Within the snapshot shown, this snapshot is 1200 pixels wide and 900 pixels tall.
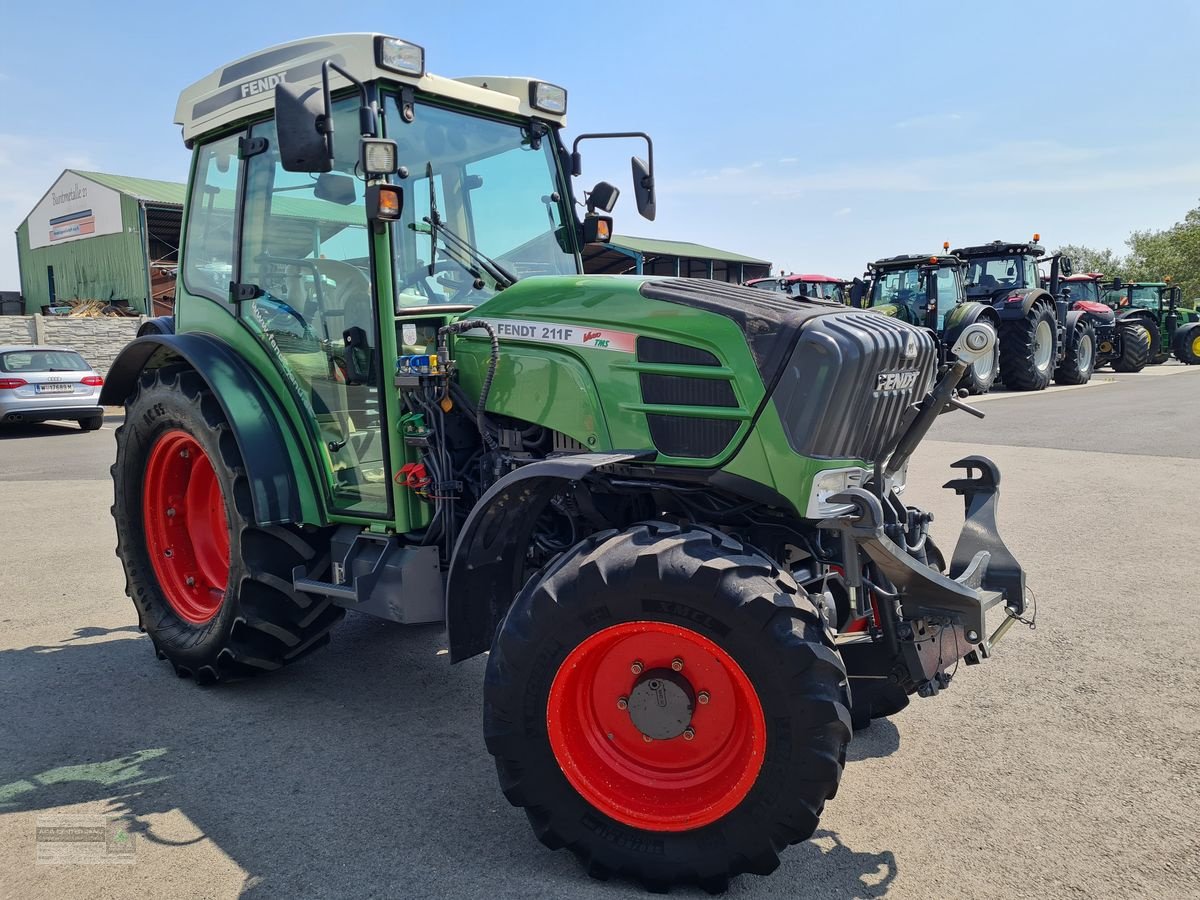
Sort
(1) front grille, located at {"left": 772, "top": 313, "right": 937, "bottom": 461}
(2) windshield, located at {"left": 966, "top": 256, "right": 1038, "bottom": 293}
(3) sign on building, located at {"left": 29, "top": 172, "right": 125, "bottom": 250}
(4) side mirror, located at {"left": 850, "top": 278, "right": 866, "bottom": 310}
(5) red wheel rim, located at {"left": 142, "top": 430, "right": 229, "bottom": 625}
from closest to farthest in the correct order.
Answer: (1) front grille, located at {"left": 772, "top": 313, "right": 937, "bottom": 461} < (5) red wheel rim, located at {"left": 142, "top": 430, "right": 229, "bottom": 625} < (2) windshield, located at {"left": 966, "top": 256, "right": 1038, "bottom": 293} < (4) side mirror, located at {"left": 850, "top": 278, "right": 866, "bottom": 310} < (3) sign on building, located at {"left": 29, "top": 172, "right": 125, "bottom": 250}

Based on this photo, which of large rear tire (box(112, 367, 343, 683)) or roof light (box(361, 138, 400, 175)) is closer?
roof light (box(361, 138, 400, 175))

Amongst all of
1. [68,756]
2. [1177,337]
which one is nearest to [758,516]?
[68,756]

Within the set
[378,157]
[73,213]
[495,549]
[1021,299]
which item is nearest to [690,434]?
[495,549]

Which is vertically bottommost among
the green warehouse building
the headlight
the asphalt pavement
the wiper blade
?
the asphalt pavement

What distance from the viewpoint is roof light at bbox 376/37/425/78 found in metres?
3.43

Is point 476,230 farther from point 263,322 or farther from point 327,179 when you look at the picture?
point 263,322

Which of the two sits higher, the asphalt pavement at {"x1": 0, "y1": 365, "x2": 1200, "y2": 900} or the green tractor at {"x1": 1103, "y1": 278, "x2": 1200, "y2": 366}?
the green tractor at {"x1": 1103, "y1": 278, "x2": 1200, "y2": 366}

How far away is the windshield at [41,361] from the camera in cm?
1430

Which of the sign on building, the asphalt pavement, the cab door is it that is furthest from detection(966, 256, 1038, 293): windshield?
the sign on building

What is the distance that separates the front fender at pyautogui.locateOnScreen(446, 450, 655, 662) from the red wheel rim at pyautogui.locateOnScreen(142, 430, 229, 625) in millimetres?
1791

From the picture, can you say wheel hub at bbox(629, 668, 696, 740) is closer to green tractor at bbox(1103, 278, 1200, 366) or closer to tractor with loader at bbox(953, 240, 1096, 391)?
tractor with loader at bbox(953, 240, 1096, 391)

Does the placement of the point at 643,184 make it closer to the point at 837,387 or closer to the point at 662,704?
the point at 837,387

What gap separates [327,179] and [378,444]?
3.58 ft

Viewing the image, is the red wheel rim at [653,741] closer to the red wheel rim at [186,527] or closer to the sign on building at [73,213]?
the red wheel rim at [186,527]
